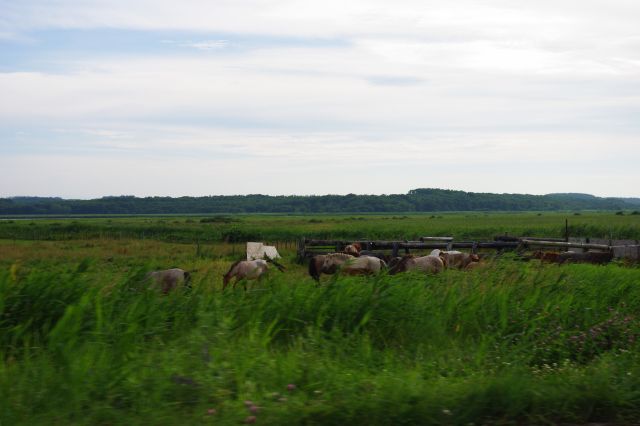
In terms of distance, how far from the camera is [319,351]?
6.82 metres

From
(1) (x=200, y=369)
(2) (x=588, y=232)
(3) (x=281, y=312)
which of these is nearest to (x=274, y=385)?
(1) (x=200, y=369)

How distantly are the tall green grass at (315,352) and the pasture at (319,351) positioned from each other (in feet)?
0.06

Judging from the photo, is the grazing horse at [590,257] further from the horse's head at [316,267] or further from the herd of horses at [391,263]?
the horse's head at [316,267]

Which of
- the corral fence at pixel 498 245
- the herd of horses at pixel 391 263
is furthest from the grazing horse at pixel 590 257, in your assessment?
the herd of horses at pixel 391 263

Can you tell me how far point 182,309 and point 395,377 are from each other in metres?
3.00

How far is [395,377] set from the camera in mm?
5906

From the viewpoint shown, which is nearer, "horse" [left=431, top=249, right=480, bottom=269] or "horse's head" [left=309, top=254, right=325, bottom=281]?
"horse's head" [left=309, top=254, right=325, bottom=281]

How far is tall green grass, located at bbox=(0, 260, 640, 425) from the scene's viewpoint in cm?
522

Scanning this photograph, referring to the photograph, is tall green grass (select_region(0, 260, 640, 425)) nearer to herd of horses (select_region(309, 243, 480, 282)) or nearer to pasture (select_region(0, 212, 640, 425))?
pasture (select_region(0, 212, 640, 425))

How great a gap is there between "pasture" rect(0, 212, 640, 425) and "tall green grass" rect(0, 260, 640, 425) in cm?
2

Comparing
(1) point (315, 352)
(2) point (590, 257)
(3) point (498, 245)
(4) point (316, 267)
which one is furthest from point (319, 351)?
(3) point (498, 245)

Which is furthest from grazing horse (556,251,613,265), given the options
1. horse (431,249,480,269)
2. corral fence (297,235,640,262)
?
horse (431,249,480,269)

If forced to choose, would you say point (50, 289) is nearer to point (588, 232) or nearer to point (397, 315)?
point (397, 315)

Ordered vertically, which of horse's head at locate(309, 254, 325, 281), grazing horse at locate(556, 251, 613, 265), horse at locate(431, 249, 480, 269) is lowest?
horse's head at locate(309, 254, 325, 281)
